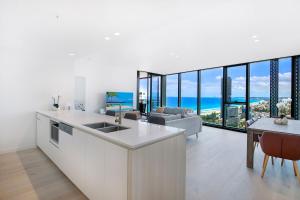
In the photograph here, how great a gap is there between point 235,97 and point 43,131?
255 inches

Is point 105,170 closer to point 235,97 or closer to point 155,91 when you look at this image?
point 235,97

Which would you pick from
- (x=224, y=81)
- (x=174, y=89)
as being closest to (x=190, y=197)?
(x=224, y=81)

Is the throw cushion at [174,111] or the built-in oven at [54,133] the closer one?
the built-in oven at [54,133]

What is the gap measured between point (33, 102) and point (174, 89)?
6494 mm

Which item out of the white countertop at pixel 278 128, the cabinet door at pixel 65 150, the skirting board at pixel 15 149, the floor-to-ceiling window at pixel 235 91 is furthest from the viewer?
the floor-to-ceiling window at pixel 235 91

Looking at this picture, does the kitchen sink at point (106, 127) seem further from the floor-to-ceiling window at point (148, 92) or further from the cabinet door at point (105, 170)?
the floor-to-ceiling window at point (148, 92)

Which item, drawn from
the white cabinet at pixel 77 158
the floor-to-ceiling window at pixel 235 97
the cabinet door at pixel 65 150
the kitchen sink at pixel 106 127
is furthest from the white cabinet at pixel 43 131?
the floor-to-ceiling window at pixel 235 97

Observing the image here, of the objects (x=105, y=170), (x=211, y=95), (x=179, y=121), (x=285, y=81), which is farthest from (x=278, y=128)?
(x=211, y=95)

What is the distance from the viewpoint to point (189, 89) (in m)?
7.99

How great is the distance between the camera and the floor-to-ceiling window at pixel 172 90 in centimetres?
859

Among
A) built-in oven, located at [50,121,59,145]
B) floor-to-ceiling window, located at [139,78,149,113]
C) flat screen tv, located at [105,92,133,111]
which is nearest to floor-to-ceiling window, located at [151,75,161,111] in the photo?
floor-to-ceiling window, located at [139,78,149,113]

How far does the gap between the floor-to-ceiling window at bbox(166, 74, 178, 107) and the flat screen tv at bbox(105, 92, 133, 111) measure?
288cm

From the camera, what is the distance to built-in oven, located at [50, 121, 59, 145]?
270cm

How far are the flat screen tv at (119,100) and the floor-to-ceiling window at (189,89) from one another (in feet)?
9.07
